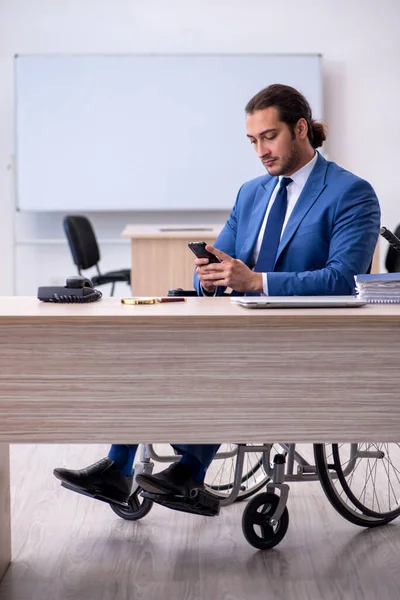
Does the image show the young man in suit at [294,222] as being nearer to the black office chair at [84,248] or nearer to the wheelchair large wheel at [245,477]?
Result: the wheelchair large wheel at [245,477]

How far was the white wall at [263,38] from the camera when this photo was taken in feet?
21.5

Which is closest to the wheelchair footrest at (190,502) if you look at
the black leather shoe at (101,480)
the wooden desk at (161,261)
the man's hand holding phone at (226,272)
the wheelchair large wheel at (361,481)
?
the black leather shoe at (101,480)

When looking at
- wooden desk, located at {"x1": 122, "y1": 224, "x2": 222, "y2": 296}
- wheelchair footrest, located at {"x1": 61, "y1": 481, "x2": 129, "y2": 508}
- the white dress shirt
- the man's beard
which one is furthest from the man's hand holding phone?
wooden desk, located at {"x1": 122, "y1": 224, "x2": 222, "y2": 296}

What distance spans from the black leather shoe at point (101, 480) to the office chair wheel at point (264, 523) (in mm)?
346

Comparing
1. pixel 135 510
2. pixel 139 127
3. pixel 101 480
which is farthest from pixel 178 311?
pixel 139 127

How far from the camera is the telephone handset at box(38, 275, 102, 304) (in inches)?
84.2

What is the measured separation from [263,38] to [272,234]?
438cm

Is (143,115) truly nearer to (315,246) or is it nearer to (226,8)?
(226,8)

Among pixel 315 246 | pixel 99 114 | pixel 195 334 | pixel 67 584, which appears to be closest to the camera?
pixel 195 334

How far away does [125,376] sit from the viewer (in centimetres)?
183

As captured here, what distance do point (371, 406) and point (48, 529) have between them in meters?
1.19

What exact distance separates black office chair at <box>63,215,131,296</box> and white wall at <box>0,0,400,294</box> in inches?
43.6

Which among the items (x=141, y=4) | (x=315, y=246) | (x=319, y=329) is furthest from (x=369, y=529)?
(x=141, y=4)

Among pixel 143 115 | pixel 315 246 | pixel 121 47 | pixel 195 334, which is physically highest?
pixel 121 47
